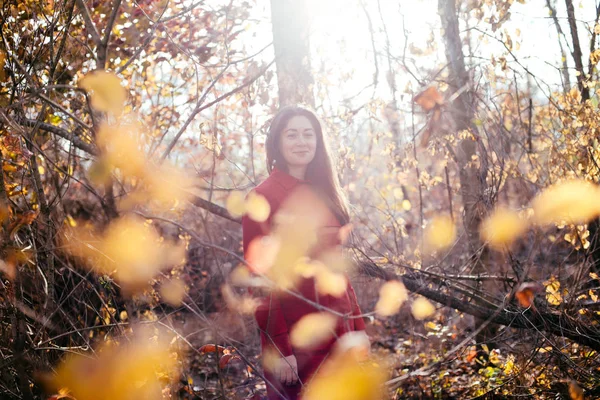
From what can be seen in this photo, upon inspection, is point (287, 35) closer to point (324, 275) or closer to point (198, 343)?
point (324, 275)

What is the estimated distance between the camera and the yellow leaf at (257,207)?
8.30ft

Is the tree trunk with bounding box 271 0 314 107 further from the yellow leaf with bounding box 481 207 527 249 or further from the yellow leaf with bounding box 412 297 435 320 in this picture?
the yellow leaf with bounding box 412 297 435 320

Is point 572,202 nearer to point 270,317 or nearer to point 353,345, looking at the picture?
point 353,345

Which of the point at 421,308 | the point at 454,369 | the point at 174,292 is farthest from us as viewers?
the point at 454,369

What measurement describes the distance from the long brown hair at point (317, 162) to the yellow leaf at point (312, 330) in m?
0.56

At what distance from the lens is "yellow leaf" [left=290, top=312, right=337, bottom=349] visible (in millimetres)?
2488

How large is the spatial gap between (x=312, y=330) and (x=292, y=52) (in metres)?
1.98

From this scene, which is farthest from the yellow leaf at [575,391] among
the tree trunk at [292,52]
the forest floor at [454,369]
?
the tree trunk at [292,52]

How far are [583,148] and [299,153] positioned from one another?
5.59 ft

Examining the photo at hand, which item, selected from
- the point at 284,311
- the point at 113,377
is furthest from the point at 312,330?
the point at 113,377

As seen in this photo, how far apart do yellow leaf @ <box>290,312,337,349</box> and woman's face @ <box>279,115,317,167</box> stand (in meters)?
0.81

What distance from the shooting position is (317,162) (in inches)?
117

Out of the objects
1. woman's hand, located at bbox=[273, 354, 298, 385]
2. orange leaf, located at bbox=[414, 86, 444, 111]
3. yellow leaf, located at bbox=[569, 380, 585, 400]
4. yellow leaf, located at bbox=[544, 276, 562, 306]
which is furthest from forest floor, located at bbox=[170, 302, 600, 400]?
orange leaf, located at bbox=[414, 86, 444, 111]

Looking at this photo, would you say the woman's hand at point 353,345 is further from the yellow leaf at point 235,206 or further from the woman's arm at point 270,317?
the yellow leaf at point 235,206
